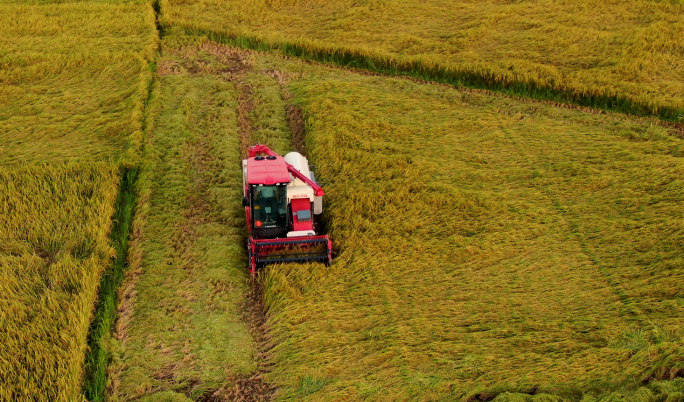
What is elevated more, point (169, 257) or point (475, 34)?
point (475, 34)

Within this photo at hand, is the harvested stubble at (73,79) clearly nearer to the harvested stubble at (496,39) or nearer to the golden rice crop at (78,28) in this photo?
the golden rice crop at (78,28)

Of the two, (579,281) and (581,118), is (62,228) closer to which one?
(579,281)

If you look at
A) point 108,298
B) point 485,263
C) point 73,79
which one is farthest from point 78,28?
point 485,263

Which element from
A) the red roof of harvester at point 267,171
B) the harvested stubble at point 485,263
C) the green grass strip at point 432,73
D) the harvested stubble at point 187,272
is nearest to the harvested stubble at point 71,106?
the harvested stubble at point 187,272

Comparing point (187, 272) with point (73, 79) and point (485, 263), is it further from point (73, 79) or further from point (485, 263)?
point (73, 79)

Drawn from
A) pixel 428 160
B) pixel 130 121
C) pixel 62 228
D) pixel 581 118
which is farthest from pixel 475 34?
pixel 62 228

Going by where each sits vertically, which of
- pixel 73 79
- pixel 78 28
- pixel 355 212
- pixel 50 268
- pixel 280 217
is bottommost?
pixel 50 268

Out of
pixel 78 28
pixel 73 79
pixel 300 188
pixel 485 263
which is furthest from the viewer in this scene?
pixel 78 28

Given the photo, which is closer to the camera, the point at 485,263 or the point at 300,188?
the point at 485,263
